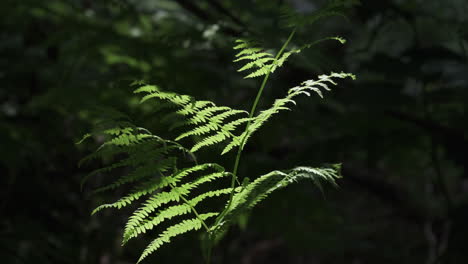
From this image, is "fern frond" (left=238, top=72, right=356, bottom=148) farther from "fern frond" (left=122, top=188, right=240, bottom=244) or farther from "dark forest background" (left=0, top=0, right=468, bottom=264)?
"dark forest background" (left=0, top=0, right=468, bottom=264)

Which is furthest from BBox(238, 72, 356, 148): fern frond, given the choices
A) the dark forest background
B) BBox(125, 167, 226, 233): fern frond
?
the dark forest background

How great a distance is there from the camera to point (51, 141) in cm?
222

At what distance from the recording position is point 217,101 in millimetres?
1544

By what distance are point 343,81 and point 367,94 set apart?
12.5 inches

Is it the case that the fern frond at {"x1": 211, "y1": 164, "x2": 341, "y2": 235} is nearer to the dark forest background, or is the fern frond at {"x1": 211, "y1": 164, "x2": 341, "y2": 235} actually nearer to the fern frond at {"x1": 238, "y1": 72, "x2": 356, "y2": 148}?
the fern frond at {"x1": 238, "y1": 72, "x2": 356, "y2": 148}

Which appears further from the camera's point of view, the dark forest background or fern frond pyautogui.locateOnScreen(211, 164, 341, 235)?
the dark forest background

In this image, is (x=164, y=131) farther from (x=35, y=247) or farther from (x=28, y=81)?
(x=28, y=81)

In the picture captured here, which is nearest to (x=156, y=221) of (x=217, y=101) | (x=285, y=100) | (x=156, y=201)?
(x=156, y=201)

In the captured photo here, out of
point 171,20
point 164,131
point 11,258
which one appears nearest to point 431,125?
point 164,131

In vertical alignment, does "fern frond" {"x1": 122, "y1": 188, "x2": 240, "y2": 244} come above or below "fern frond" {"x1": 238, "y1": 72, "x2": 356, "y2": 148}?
below

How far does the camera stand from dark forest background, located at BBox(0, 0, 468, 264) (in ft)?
4.91

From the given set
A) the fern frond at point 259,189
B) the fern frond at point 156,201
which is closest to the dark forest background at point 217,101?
the fern frond at point 156,201

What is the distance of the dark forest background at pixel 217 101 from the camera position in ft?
4.91

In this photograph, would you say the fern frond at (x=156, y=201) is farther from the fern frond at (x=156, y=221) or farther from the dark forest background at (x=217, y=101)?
the dark forest background at (x=217, y=101)
